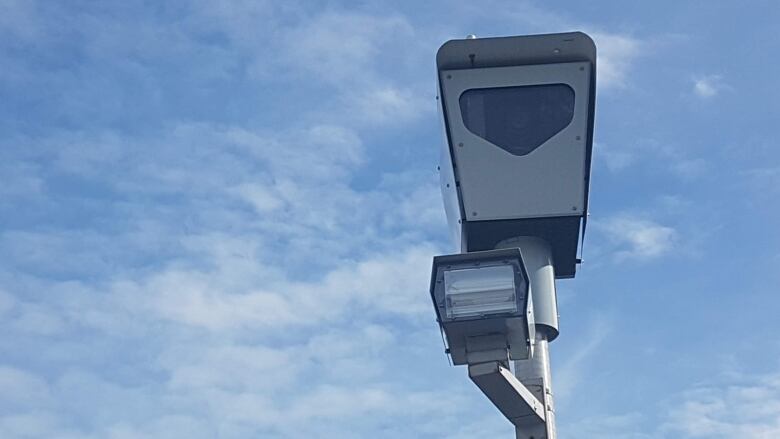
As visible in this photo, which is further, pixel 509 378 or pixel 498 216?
pixel 498 216

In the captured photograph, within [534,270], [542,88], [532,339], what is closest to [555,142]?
[542,88]

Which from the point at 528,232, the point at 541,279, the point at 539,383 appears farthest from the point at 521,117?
the point at 539,383

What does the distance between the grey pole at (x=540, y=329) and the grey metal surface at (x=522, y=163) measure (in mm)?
239

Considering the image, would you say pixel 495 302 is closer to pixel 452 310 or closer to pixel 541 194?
pixel 452 310

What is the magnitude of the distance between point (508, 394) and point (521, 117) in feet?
4.27

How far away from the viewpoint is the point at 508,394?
4.51 metres

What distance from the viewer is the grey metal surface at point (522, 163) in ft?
15.7

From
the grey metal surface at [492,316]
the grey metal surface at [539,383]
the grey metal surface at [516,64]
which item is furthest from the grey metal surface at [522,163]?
the grey metal surface at [539,383]

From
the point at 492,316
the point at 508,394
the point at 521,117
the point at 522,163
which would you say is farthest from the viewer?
the point at 521,117

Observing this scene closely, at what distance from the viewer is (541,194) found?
15.7 ft

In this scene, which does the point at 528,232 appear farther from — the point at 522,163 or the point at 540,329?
the point at 540,329

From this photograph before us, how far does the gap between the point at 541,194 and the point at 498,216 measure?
0.22 meters

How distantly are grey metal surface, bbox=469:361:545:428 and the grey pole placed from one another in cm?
5

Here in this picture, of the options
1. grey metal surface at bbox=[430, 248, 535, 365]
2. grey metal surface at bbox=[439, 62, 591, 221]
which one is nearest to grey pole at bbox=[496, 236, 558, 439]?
grey metal surface at bbox=[439, 62, 591, 221]
